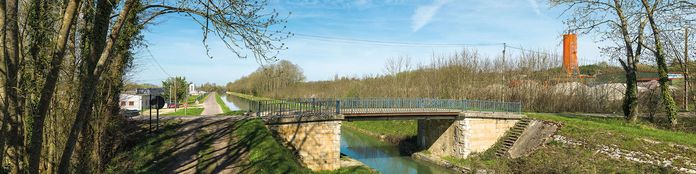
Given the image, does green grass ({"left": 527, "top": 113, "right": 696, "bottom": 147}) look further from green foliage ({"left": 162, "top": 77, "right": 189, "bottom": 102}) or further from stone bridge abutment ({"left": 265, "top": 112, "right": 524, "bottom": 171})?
green foliage ({"left": 162, "top": 77, "right": 189, "bottom": 102})

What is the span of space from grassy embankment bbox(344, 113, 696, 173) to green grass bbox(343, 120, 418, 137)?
7.54 meters

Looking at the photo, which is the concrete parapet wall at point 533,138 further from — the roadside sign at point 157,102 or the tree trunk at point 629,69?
the roadside sign at point 157,102

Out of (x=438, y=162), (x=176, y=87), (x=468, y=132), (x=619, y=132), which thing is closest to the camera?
(x=619, y=132)

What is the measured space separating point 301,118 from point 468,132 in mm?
10028

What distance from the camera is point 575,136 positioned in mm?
19781

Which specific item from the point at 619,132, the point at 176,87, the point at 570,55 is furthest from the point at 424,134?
the point at 176,87

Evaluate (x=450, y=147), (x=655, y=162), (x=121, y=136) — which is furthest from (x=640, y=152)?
(x=121, y=136)

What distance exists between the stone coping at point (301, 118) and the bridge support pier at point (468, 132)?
7903 mm

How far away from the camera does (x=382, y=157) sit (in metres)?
25.2

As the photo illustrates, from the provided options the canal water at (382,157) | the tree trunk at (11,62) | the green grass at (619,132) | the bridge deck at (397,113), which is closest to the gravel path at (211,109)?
the canal water at (382,157)

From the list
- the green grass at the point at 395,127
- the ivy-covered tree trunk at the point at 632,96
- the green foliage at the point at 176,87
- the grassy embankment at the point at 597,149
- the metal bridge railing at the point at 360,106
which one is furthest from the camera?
the green foliage at the point at 176,87

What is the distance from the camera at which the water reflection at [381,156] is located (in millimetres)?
22141

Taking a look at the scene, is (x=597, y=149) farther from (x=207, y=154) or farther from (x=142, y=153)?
(x=142, y=153)

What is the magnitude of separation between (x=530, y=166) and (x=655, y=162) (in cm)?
436
